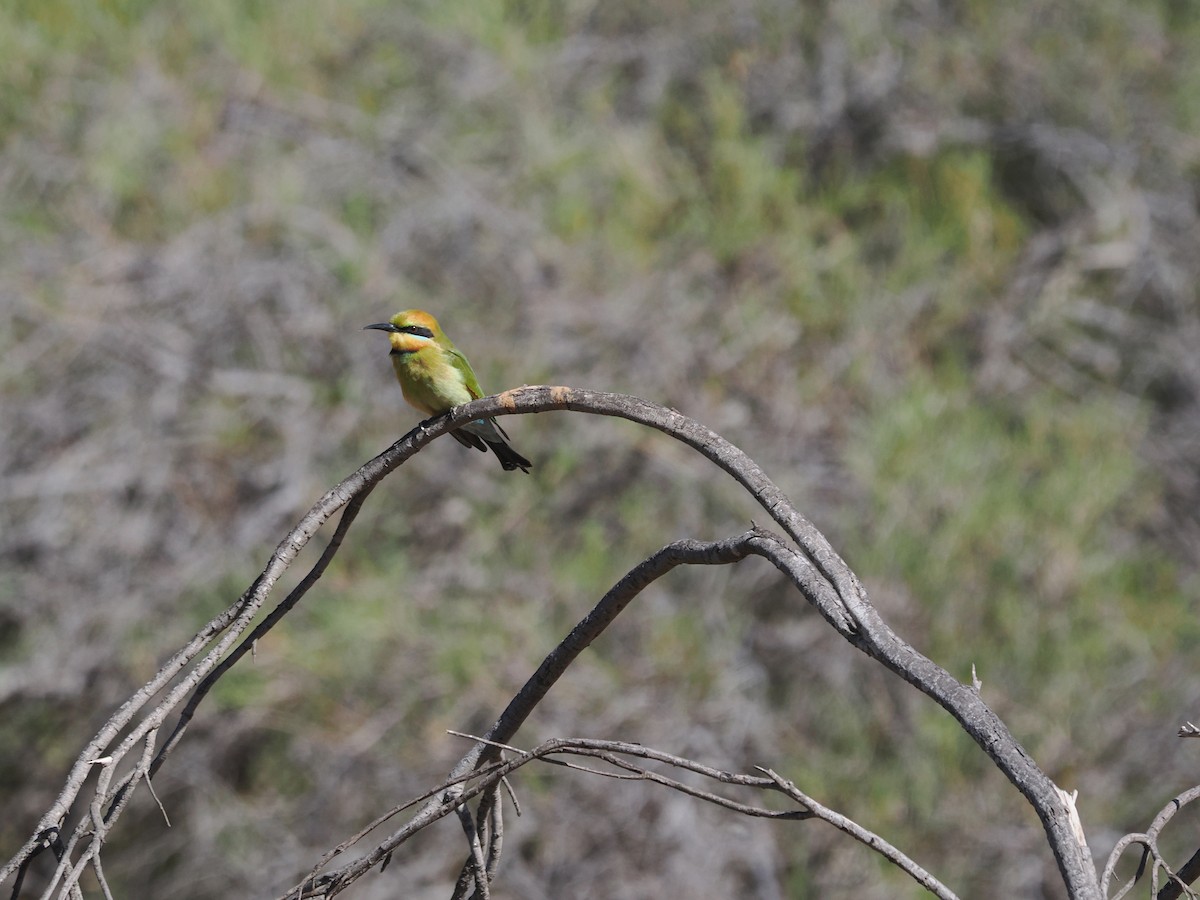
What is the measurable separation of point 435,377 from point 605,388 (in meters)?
1.92

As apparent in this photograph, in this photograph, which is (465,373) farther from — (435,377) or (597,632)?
(597,632)

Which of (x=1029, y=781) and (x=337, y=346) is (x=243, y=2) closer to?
(x=337, y=346)

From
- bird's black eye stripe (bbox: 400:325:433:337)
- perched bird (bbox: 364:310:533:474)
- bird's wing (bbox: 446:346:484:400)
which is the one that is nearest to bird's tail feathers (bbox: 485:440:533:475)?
perched bird (bbox: 364:310:533:474)

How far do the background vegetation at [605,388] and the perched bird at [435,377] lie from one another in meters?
1.39

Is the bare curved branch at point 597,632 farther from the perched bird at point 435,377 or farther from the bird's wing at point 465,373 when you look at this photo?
the bird's wing at point 465,373

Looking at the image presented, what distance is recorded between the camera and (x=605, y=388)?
196 inches

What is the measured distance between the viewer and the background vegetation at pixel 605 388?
4461 millimetres

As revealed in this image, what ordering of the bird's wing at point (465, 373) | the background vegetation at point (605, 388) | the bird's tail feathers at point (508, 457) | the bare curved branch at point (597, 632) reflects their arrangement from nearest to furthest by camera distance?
the bare curved branch at point (597, 632) < the bird's tail feathers at point (508, 457) < the bird's wing at point (465, 373) < the background vegetation at point (605, 388)

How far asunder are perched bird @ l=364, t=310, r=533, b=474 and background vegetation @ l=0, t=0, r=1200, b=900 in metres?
1.39

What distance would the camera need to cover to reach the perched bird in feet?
10.2

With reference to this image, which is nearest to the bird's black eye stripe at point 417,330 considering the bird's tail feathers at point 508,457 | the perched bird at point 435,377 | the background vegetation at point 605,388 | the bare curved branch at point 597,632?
the perched bird at point 435,377

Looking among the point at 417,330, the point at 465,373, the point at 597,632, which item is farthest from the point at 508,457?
the point at 597,632

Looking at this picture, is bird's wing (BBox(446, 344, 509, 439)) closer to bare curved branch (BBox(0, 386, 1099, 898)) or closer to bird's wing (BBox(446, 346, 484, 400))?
bird's wing (BBox(446, 346, 484, 400))

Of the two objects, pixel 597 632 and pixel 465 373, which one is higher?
pixel 465 373
